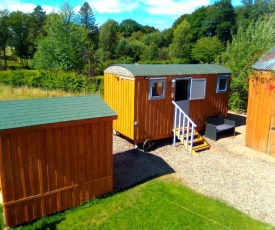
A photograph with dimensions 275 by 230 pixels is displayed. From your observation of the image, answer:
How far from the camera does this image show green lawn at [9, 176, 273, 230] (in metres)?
5.34

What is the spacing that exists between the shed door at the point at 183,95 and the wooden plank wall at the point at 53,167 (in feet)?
16.6

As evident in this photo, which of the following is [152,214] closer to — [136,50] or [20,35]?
[136,50]

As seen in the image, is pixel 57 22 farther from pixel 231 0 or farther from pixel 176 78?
pixel 231 0

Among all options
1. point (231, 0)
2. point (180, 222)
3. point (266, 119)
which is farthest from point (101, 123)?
point (231, 0)

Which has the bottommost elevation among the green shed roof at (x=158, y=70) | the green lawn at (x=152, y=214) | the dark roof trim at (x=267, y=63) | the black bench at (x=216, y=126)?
the green lawn at (x=152, y=214)

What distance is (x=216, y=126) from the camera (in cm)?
1101

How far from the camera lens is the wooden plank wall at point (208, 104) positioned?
10906 millimetres

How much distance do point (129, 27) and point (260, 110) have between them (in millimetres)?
75800

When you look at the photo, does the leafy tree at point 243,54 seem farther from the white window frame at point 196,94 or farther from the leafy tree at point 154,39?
the leafy tree at point 154,39

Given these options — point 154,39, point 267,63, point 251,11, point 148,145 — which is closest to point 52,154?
point 148,145

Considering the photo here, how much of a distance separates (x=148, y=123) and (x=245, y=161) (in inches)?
147

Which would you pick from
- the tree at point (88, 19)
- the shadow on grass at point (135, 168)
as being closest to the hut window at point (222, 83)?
the shadow on grass at point (135, 168)

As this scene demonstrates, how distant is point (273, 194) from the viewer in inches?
264

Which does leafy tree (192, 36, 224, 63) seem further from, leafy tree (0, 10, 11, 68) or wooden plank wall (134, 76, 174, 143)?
leafy tree (0, 10, 11, 68)
